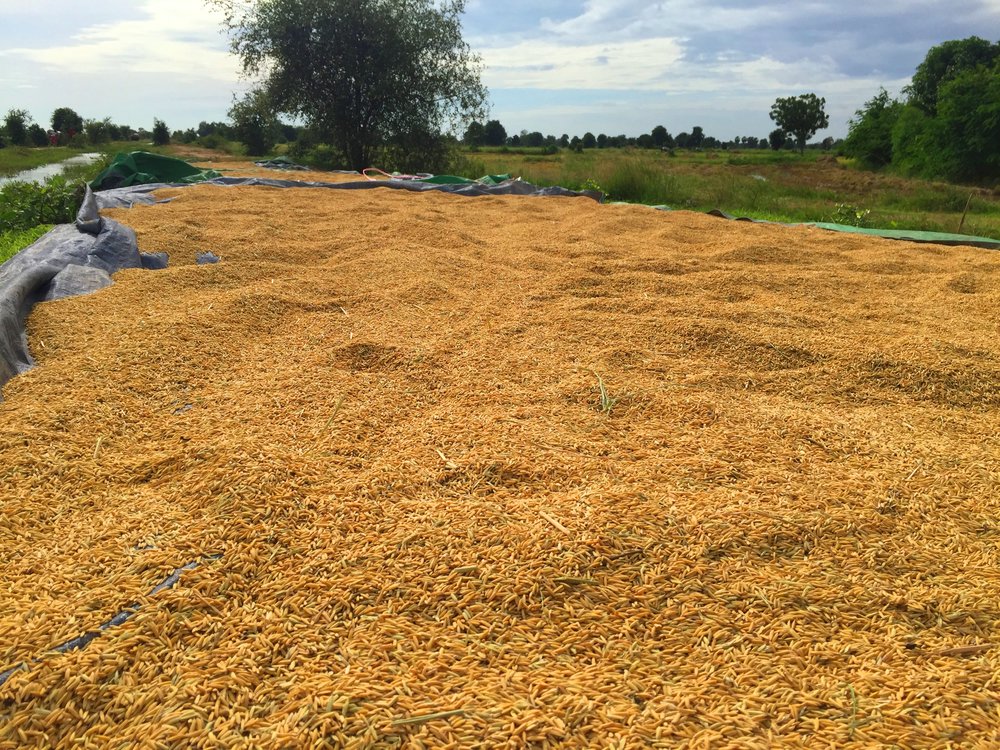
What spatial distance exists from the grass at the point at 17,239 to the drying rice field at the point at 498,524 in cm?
212

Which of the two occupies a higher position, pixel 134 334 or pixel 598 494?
pixel 134 334

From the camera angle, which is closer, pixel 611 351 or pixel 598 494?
pixel 598 494

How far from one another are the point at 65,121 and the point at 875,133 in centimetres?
3300

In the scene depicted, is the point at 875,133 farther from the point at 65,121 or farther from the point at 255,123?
the point at 65,121

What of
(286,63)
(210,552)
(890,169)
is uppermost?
(286,63)

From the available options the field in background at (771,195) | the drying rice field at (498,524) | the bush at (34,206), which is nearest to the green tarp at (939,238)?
the field in background at (771,195)

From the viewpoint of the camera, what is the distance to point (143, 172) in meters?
8.91

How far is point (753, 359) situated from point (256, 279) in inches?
131

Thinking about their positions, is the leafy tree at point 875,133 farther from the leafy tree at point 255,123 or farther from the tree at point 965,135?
the leafy tree at point 255,123

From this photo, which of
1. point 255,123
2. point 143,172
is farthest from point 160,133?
point 143,172

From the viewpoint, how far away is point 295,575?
5.44 feet

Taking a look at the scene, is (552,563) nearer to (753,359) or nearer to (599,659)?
(599,659)

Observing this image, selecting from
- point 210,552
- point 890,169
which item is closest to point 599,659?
point 210,552

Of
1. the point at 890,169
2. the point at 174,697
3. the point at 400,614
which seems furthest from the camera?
the point at 890,169
